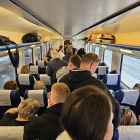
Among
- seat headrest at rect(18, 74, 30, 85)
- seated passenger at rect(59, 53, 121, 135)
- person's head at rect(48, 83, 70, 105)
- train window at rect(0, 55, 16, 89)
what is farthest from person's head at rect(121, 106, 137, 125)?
train window at rect(0, 55, 16, 89)

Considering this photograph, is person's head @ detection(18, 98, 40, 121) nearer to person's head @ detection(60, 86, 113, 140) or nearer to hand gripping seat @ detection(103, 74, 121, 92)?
person's head @ detection(60, 86, 113, 140)

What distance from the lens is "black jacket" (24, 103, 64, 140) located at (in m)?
1.25

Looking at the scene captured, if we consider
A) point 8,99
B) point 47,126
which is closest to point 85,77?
point 47,126

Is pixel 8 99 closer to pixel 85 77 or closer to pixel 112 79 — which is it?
pixel 85 77

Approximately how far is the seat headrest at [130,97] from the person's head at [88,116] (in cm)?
181

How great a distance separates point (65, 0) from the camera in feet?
3.13

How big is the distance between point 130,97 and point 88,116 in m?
1.96

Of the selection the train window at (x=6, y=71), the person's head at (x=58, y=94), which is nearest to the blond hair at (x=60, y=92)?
the person's head at (x=58, y=94)

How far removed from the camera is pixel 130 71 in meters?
4.39

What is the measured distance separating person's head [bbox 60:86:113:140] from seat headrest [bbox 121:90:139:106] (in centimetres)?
181

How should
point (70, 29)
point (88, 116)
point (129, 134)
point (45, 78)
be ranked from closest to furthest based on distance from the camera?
point (88, 116) → point (129, 134) → point (45, 78) → point (70, 29)

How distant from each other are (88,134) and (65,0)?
97 cm

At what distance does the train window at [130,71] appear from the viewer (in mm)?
3986

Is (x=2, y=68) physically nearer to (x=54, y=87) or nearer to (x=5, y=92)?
(x=5, y=92)
